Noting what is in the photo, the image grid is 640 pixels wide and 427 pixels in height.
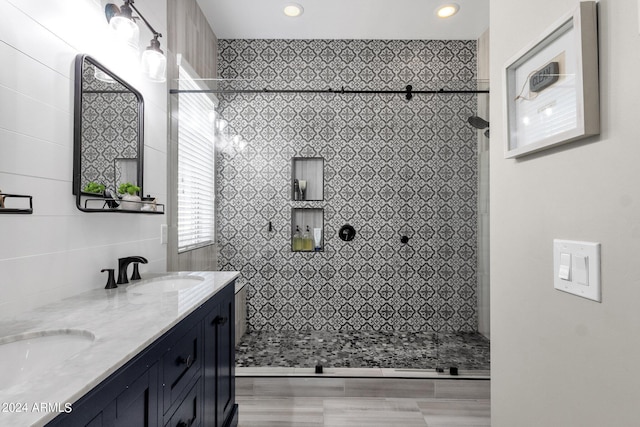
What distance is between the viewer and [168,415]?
1.07m

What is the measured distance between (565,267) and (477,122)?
2.06m

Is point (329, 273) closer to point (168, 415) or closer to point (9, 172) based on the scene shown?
point (168, 415)

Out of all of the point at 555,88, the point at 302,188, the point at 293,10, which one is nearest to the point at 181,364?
the point at 555,88

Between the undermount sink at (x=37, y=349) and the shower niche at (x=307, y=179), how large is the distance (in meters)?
1.89

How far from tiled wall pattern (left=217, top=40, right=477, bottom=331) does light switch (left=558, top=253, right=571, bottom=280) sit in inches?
75.8

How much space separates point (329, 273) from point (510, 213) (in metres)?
2.05

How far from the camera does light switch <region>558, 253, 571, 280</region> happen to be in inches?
26.8

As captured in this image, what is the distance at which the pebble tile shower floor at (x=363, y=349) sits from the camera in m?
2.38

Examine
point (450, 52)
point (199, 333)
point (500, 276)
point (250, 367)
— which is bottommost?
point (250, 367)

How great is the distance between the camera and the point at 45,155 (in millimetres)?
1231

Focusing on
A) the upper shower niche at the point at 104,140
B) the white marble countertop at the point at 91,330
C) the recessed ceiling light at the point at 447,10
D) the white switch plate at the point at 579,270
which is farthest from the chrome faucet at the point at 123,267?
the recessed ceiling light at the point at 447,10

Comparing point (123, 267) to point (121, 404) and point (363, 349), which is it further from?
point (363, 349)

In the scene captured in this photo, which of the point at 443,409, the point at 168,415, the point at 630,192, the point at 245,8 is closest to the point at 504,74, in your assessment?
the point at 630,192

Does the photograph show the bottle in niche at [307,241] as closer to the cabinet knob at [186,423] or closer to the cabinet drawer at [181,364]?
the cabinet drawer at [181,364]
